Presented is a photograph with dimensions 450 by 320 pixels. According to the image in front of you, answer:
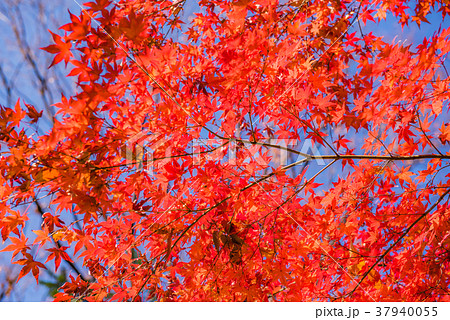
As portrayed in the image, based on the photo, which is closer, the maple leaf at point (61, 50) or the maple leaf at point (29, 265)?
the maple leaf at point (61, 50)

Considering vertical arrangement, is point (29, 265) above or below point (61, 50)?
below

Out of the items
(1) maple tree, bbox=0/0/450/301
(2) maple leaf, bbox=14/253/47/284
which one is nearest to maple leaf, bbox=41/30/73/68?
(1) maple tree, bbox=0/0/450/301

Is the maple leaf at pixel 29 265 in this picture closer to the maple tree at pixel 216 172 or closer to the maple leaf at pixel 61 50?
the maple tree at pixel 216 172

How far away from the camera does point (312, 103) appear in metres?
2.22

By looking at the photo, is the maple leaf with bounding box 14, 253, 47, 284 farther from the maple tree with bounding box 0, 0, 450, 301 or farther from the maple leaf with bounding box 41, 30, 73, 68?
the maple leaf with bounding box 41, 30, 73, 68

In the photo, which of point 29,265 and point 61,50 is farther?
point 29,265

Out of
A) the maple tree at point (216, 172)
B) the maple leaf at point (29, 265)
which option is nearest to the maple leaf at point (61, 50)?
the maple tree at point (216, 172)

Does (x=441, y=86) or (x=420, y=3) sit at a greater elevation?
(x=420, y=3)

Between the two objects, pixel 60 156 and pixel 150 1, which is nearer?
pixel 60 156

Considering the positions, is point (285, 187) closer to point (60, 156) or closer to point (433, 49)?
point (433, 49)

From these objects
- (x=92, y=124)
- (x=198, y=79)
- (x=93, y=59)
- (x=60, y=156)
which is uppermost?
(x=198, y=79)

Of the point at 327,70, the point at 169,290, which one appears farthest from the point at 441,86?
the point at 169,290

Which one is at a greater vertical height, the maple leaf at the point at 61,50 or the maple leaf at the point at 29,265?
the maple leaf at the point at 61,50

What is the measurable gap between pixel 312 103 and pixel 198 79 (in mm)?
885
